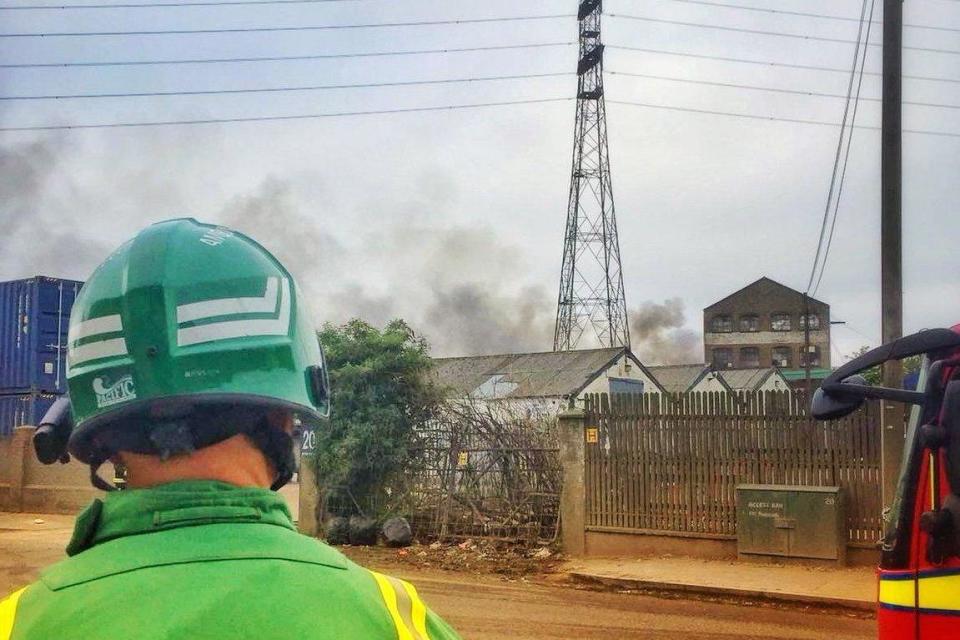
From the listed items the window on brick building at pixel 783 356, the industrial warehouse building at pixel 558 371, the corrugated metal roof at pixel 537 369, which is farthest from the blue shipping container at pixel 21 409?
the window on brick building at pixel 783 356

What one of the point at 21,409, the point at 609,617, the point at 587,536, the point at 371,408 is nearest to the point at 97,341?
the point at 609,617

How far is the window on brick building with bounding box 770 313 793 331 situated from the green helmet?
240 ft

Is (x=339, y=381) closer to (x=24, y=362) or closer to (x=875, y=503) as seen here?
(x=875, y=503)

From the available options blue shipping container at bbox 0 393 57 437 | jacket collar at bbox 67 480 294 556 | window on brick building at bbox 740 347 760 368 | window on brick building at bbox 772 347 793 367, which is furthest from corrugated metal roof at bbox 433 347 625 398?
window on brick building at bbox 740 347 760 368

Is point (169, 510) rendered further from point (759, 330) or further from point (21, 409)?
point (759, 330)

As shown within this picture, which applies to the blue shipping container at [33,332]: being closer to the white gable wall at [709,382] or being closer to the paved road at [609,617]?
the paved road at [609,617]

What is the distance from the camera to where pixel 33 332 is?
66.3 feet

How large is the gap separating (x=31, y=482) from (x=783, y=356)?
5967 centimetres

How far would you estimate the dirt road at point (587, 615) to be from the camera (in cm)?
841

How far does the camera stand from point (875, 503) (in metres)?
11.4

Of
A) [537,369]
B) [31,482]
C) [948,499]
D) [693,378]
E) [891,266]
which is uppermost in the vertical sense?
[891,266]

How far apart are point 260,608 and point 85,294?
0.65 metres

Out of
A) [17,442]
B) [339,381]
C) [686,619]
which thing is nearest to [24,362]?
[17,442]

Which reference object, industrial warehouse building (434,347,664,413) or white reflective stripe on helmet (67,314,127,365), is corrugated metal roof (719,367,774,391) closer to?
industrial warehouse building (434,347,664,413)
